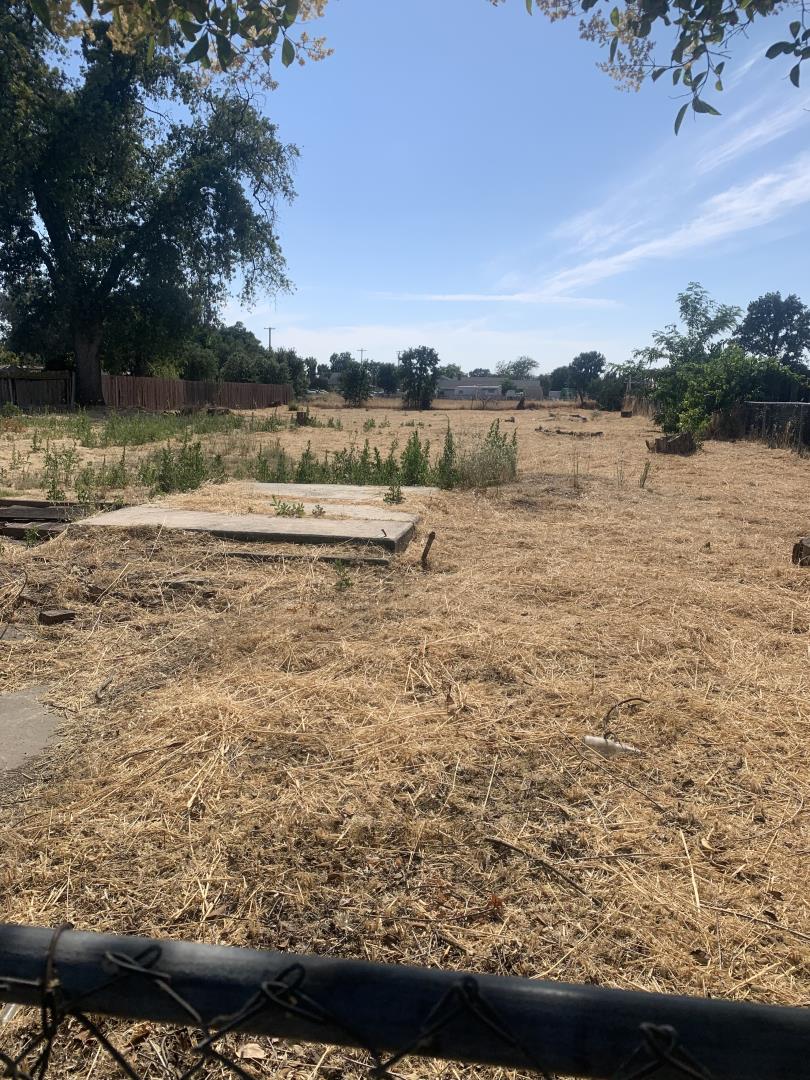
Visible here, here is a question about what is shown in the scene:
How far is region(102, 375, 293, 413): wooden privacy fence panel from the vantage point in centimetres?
2880

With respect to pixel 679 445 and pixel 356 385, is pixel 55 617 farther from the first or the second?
pixel 356 385

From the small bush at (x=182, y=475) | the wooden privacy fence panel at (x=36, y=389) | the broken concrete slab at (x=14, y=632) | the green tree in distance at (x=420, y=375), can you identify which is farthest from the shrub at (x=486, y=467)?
the green tree in distance at (x=420, y=375)

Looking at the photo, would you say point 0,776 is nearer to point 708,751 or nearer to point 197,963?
point 197,963

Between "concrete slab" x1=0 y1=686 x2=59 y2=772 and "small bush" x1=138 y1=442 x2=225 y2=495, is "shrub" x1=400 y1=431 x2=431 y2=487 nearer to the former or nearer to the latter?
"small bush" x1=138 y1=442 x2=225 y2=495

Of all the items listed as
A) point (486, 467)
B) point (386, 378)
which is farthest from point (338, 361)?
point (486, 467)

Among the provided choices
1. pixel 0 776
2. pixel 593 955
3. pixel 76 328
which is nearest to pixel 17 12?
pixel 76 328

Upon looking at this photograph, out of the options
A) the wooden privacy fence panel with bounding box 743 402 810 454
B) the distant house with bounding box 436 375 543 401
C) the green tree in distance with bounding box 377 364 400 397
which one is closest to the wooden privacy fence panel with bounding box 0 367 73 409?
the wooden privacy fence panel with bounding box 743 402 810 454

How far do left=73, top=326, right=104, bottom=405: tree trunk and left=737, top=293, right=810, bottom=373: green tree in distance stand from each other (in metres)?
70.7

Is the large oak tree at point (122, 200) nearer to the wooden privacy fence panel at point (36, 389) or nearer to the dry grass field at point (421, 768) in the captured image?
the wooden privacy fence panel at point (36, 389)

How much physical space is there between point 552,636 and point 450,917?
212cm

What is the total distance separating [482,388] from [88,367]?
7357 centimetres

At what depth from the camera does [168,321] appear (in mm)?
27312

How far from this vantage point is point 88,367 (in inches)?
1073

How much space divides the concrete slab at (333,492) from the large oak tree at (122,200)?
67.3ft
